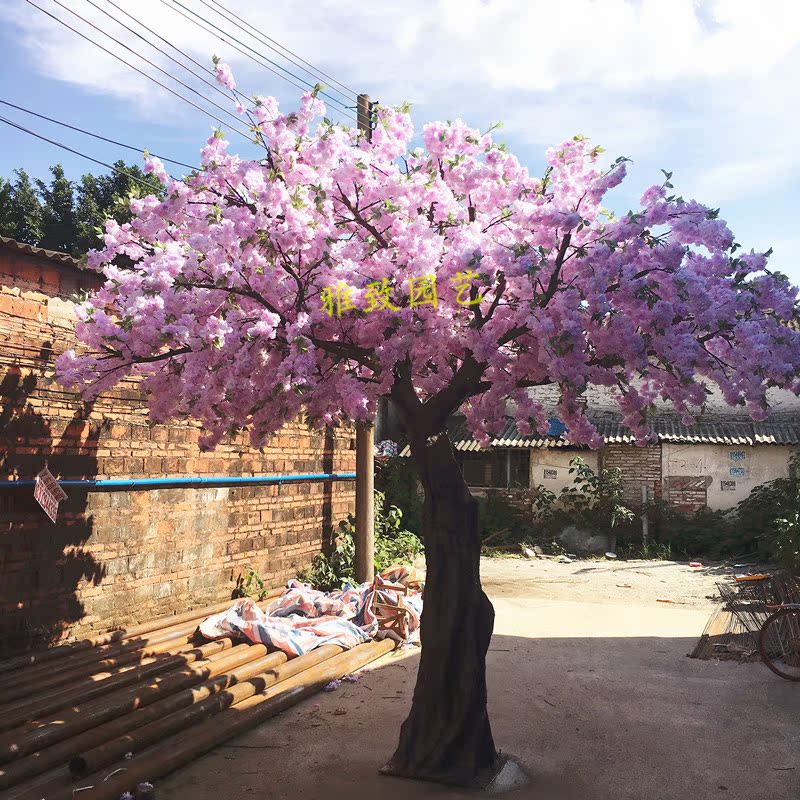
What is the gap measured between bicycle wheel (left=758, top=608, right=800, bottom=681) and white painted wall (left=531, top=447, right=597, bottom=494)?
12734mm

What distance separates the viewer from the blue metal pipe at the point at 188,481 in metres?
7.61

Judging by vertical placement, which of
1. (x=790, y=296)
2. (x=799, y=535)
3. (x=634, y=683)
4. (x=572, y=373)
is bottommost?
(x=634, y=683)

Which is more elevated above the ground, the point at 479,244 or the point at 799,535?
the point at 479,244

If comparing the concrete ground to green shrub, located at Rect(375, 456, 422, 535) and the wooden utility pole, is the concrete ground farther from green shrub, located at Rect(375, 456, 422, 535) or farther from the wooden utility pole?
green shrub, located at Rect(375, 456, 422, 535)

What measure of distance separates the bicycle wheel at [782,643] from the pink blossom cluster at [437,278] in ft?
10.7

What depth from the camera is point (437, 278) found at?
5172 millimetres

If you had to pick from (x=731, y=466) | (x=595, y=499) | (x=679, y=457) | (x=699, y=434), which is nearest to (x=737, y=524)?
(x=731, y=466)

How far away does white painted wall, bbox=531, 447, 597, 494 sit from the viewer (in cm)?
2084

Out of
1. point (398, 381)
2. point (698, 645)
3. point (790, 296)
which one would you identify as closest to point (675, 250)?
point (790, 296)

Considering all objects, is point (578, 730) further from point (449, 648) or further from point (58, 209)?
point (58, 209)

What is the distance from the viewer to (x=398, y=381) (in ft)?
18.7

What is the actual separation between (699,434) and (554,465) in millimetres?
3731

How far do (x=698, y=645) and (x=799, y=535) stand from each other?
5729 millimetres

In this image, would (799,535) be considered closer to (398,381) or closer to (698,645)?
(698,645)
